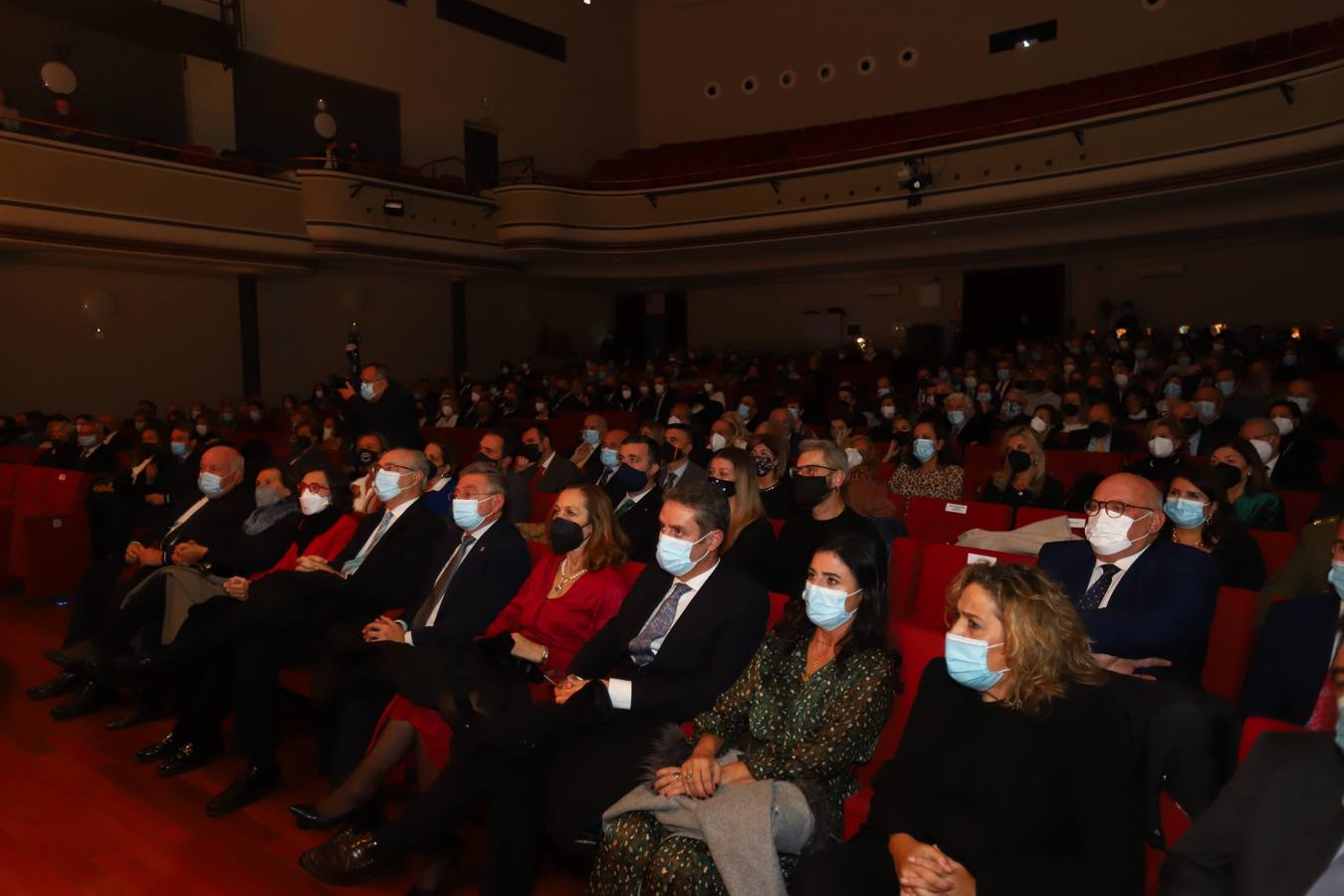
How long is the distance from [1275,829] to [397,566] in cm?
270

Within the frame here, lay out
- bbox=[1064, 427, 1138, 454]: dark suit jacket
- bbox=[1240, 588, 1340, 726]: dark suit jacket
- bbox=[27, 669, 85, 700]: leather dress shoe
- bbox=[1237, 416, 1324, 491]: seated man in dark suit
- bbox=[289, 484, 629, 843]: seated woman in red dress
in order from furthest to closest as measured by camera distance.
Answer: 1. bbox=[1064, 427, 1138, 454]: dark suit jacket
2. bbox=[1237, 416, 1324, 491]: seated man in dark suit
3. bbox=[27, 669, 85, 700]: leather dress shoe
4. bbox=[289, 484, 629, 843]: seated woman in red dress
5. bbox=[1240, 588, 1340, 726]: dark suit jacket

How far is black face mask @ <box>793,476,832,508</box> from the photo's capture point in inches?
130

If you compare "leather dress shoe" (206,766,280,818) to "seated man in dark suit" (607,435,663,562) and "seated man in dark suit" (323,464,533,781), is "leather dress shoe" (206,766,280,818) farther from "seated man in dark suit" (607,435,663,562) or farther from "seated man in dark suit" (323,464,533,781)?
"seated man in dark suit" (607,435,663,562)

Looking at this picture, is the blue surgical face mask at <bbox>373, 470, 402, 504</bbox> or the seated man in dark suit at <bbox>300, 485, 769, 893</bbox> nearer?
the seated man in dark suit at <bbox>300, 485, 769, 893</bbox>

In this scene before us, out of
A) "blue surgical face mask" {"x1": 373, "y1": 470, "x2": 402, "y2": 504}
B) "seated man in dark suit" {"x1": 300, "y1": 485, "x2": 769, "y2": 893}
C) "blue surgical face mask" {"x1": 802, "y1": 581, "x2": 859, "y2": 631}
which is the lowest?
"seated man in dark suit" {"x1": 300, "y1": 485, "x2": 769, "y2": 893}

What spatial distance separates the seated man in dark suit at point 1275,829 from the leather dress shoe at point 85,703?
12.9 ft

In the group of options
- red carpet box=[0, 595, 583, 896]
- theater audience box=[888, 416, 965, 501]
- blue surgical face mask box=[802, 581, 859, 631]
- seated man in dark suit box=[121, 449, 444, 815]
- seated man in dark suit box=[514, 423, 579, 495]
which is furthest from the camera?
seated man in dark suit box=[514, 423, 579, 495]

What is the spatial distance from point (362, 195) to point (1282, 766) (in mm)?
12446

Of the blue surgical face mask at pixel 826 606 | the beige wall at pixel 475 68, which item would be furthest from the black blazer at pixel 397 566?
the beige wall at pixel 475 68

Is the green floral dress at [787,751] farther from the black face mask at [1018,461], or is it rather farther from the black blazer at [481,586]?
the black face mask at [1018,461]

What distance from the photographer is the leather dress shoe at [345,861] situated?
2.37 meters

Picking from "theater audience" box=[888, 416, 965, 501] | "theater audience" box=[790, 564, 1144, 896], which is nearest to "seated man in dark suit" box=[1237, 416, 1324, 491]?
"theater audience" box=[888, 416, 965, 501]

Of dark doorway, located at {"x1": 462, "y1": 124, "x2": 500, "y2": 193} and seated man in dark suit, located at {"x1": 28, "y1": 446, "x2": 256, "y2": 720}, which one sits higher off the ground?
dark doorway, located at {"x1": 462, "y1": 124, "x2": 500, "y2": 193}

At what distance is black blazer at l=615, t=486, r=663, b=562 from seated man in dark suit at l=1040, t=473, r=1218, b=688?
5.50 ft
